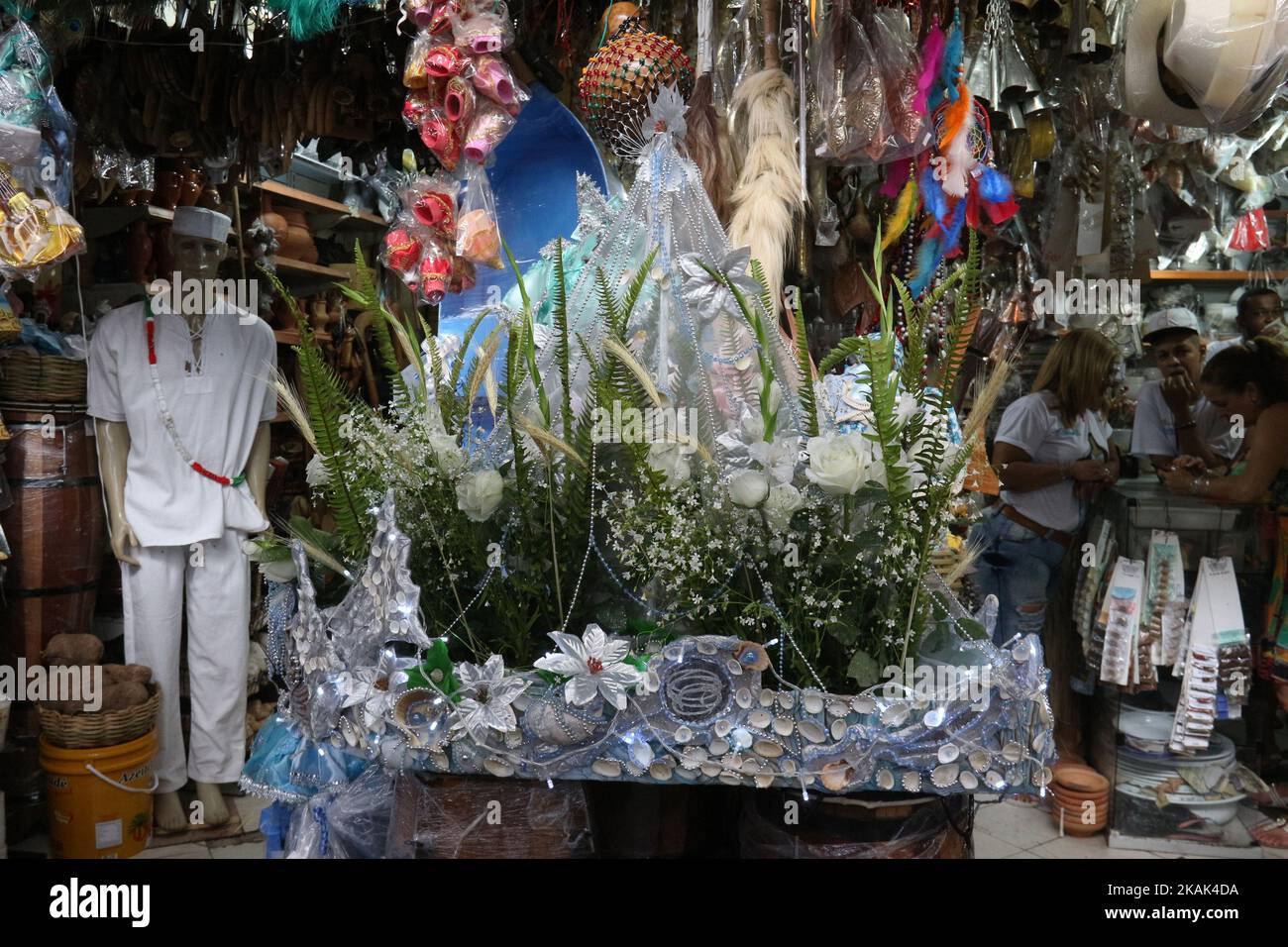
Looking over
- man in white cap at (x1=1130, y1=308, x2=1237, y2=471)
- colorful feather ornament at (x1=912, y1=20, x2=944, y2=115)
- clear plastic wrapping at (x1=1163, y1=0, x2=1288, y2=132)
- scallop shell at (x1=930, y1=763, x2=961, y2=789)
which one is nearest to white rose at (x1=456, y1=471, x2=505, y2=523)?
scallop shell at (x1=930, y1=763, x2=961, y2=789)

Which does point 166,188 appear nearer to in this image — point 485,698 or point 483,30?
point 483,30

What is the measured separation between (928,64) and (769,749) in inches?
63.4

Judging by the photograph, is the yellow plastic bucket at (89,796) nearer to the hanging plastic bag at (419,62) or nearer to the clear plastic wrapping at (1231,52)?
the hanging plastic bag at (419,62)

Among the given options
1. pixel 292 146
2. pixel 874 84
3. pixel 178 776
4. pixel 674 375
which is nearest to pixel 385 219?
pixel 292 146

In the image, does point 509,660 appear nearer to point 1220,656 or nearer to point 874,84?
point 874,84

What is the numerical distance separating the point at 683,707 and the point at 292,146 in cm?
219

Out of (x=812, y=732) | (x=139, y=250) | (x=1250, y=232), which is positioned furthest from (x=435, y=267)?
(x=1250, y=232)

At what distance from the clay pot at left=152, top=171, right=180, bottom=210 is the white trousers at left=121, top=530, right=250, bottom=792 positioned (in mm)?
1081

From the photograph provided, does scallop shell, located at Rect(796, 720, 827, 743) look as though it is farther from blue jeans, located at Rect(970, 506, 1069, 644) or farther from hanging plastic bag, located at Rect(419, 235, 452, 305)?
blue jeans, located at Rect(970, 506, 1069, 644)

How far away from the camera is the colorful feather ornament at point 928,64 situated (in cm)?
227

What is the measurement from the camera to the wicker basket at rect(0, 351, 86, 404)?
115 inches

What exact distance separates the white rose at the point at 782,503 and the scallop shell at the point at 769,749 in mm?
292

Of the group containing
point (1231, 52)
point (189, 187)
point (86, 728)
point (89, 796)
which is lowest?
point (89, 796)

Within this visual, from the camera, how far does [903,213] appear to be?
2543mm
